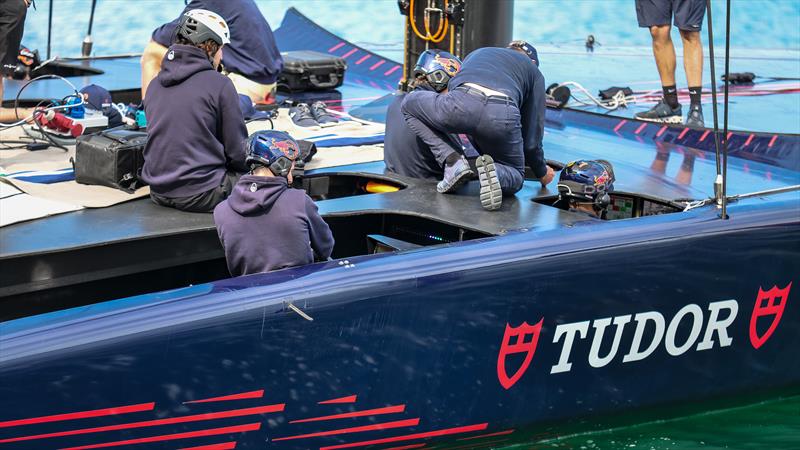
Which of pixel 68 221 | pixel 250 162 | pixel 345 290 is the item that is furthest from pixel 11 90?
pixel 345 290

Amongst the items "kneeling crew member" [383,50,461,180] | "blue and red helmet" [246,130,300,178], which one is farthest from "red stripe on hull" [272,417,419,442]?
"kneeling crew member" [383,50,461,180]

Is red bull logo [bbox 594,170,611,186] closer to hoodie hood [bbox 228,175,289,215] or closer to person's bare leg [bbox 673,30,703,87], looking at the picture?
hoodie hood [bbox 228,175,289,215]

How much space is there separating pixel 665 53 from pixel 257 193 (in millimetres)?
3813

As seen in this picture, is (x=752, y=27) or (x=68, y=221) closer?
(x=68, y=221)

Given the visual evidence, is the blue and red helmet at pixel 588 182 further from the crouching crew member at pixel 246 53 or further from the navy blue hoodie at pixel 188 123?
the crouching crew member at pixel 246 53

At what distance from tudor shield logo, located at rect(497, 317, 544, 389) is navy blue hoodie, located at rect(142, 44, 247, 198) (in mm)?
1294

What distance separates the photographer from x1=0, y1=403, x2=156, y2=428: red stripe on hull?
3219mm

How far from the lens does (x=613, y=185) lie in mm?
4938

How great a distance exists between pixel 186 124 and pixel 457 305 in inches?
51.7

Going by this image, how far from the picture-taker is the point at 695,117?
6.66 metres

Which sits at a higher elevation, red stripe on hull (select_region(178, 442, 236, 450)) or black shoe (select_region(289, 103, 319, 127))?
black shoe (select_region(289, 103, 319, 127))

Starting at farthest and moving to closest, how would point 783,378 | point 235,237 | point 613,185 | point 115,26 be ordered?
point 115,26 < point 613,185 < point 783,378 < point 235,237

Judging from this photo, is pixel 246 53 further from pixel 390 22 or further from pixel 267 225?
pixel 390 22

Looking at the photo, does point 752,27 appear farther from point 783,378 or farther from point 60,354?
point 60,354
